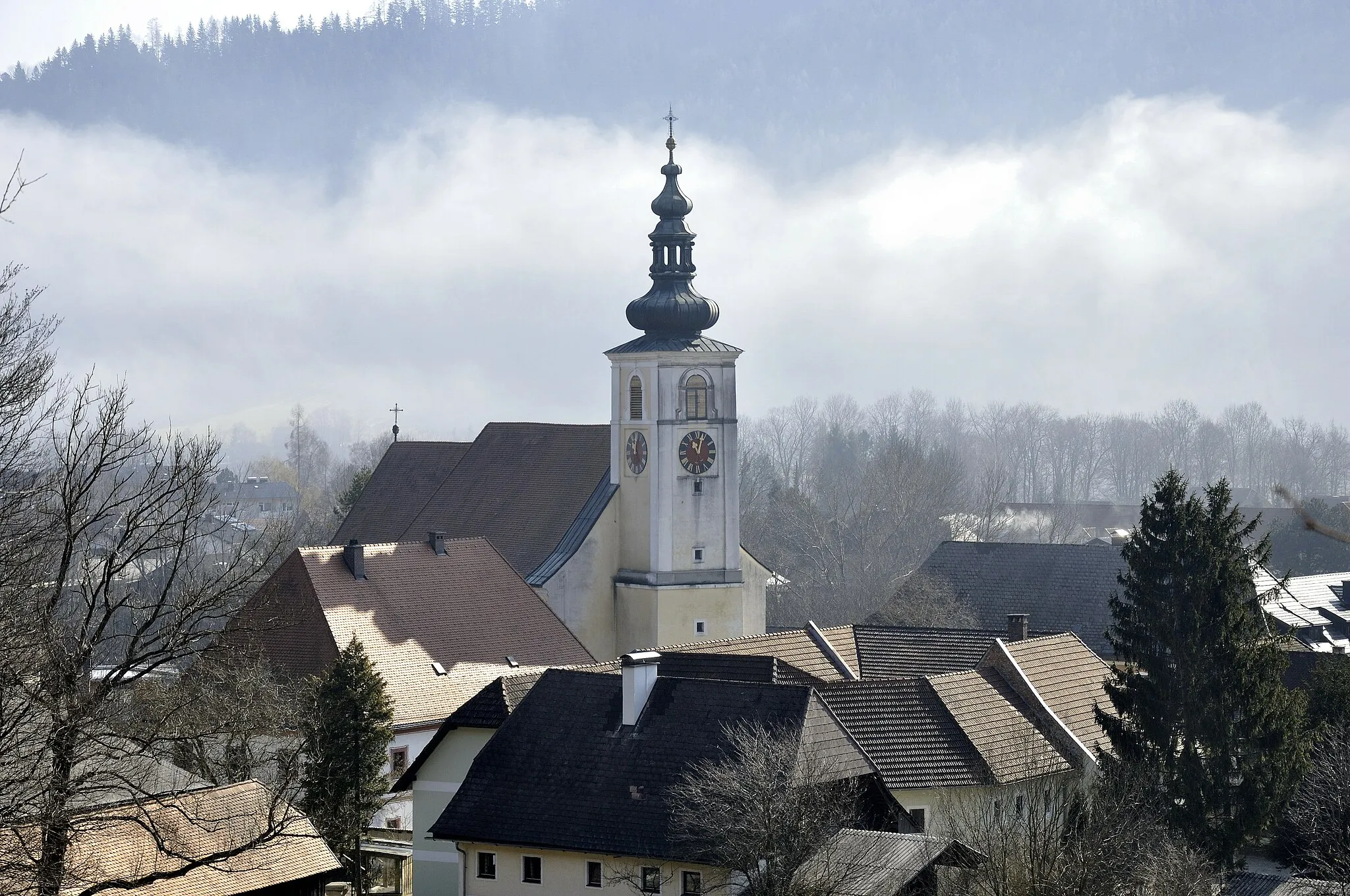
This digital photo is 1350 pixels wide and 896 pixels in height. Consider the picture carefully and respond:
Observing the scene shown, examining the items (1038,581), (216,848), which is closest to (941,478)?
(1038,581)

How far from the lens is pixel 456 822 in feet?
89.6

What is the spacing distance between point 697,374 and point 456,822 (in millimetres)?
26768

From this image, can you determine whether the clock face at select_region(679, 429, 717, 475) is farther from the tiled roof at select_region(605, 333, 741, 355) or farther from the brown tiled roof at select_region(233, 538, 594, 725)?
→ the brown tiled roof at select_region(233, 538, 594, 725)

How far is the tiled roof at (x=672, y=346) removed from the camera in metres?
52.2

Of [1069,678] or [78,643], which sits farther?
[1069,678]

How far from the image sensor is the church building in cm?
5141

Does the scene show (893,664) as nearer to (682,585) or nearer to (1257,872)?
(1257,872)

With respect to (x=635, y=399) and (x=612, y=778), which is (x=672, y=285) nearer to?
(x=635, y=399)

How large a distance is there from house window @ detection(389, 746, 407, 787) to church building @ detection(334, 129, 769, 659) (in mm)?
13361

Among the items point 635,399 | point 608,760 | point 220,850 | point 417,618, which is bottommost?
point 220,850

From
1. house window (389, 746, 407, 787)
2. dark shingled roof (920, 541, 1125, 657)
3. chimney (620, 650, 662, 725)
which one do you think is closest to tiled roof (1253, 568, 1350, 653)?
dark shingled roof (920, 541, 1125, 657)

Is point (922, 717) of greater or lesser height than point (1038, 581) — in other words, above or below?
below

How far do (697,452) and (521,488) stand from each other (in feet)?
17.3

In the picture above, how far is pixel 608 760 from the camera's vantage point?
27266 mm
